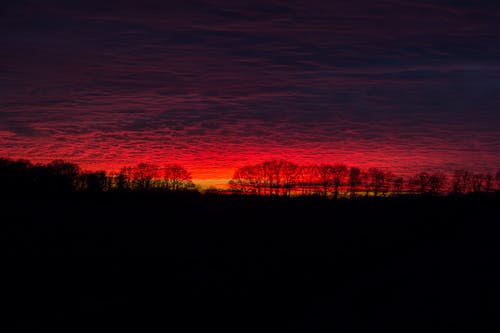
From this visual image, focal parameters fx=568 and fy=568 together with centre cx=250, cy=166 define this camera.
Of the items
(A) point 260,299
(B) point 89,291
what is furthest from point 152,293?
(A) point 260,299

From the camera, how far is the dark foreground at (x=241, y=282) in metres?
10.3

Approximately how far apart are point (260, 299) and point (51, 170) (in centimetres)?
11968

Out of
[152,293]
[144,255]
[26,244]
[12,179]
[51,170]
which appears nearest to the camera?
[152,293]

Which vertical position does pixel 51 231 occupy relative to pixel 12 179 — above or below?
below

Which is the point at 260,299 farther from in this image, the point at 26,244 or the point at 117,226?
the point at 117,226

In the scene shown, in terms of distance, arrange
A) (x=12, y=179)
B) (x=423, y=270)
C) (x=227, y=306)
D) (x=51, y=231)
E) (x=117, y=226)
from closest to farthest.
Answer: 1. (x=227, y=306)
2. (x=423, y=270)
3. (x=51, y=231)
4. (x=117, y=226)
5. (x=12, y=179)

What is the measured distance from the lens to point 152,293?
12570 mm

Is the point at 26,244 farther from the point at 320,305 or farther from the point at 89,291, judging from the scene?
the point at 320,305

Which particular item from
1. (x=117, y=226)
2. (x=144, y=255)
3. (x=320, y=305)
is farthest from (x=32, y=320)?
(x=117, y=226)

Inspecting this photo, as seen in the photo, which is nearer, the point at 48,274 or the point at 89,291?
the point at 89,291

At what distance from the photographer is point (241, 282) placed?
13672 mm

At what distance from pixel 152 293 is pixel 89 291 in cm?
154

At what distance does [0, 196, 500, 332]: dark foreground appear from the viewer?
1033 centimetres

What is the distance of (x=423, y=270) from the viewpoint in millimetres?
16938
